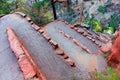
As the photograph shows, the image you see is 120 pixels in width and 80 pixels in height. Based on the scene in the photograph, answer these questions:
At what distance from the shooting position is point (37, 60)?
35.3 feet

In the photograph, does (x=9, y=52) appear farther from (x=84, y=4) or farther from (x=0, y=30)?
(x=84, y=4)

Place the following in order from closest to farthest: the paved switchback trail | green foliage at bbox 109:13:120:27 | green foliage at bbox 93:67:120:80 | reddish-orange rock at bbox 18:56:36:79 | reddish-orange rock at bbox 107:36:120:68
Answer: reddish-orange rock at bbox 18:56:36:79 < the paved switchback trail < green foliage at bbox 93:67:120:80 < reddish-orange rock at bbox 107:36:120:68 < green foliage at bbox 109:13:120:27

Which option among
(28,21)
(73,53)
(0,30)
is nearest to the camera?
(73,53)

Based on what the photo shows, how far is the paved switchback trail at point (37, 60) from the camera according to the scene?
9.30 metres

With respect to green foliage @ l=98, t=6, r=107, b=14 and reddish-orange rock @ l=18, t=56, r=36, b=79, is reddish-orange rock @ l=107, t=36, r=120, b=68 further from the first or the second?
green foliage @ l=98, t=6, r=107, b=14

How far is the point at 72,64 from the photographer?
11.4 meters

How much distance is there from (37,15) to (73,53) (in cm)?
1343

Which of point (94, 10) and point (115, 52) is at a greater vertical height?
point (115, 52)

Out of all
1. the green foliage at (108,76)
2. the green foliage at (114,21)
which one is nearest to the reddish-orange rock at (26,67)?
the green foliage at (108,76)

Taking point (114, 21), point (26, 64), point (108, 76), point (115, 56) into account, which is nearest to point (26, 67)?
point (26, 64)

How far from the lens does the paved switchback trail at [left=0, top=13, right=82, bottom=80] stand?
9297 mm

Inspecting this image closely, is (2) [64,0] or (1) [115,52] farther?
(2) [64,0]

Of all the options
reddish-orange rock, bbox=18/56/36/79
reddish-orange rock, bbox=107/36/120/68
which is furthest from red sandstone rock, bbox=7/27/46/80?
reddish-orange rock, bbox=107/36/120/68

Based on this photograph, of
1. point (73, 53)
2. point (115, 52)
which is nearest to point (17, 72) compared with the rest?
point (115, 52)
